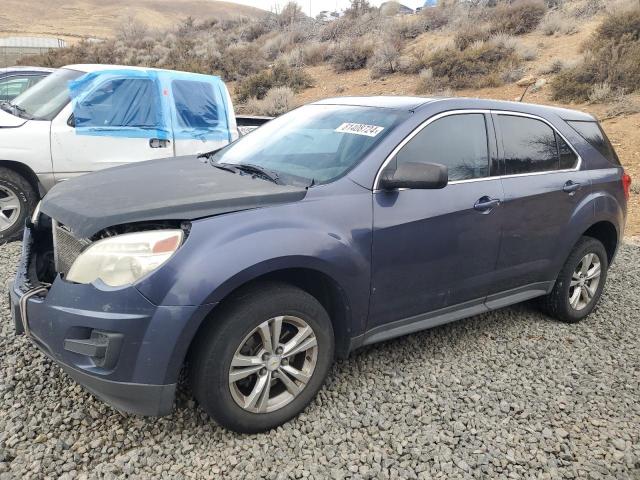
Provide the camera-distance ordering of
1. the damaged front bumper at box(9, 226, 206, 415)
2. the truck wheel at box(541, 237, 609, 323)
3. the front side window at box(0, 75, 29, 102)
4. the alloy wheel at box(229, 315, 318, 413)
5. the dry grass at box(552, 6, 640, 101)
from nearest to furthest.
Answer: the damaged front bumper at box(9, 226, 206, 415), the alloy wheel at box(229, 315, 318, 413), the truck wheel at box(541, 237, 609, 323), the front side window at box(0, 75, 29, 102), the dry grass at box(552, 6, 640, 101)

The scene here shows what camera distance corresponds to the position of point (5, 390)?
305 cm

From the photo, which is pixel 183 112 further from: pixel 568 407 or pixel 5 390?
pixel 568 407

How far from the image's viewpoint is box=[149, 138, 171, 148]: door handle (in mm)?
6356

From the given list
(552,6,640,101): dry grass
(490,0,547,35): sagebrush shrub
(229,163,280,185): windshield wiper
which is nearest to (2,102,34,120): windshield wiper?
(229,163,280,185): windshield wiper

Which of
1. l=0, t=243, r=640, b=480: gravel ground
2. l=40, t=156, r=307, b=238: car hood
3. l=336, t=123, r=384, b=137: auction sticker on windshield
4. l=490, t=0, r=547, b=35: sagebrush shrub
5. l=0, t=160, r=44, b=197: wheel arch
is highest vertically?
l=490, t=0, r=547, b=35: sagebrush shrub

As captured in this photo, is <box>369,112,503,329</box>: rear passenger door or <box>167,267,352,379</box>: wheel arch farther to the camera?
<box>369,112,503,329</box>: rear passenger door

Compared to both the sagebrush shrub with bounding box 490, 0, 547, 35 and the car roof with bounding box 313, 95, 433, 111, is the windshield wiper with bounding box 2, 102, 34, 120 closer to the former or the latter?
the car roof with bounding box 313, 95, 433, 111

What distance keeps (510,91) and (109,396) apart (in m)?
15.2

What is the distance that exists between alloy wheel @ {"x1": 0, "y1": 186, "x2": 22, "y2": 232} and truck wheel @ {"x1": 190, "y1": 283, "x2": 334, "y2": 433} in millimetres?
3984

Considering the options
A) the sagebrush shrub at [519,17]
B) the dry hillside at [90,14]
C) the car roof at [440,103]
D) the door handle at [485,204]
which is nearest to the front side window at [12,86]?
the car roof at [440,103]

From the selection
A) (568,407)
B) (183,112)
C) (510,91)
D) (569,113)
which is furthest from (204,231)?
(510,91)

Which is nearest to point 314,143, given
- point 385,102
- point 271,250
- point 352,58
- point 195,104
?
point 385,102

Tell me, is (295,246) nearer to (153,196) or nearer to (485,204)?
(153,196)

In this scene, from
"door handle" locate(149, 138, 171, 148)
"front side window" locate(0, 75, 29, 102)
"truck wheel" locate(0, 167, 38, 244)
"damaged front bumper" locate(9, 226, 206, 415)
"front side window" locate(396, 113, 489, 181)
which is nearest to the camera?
"damaged front bumper" locate(9, 226, 206, 415)
